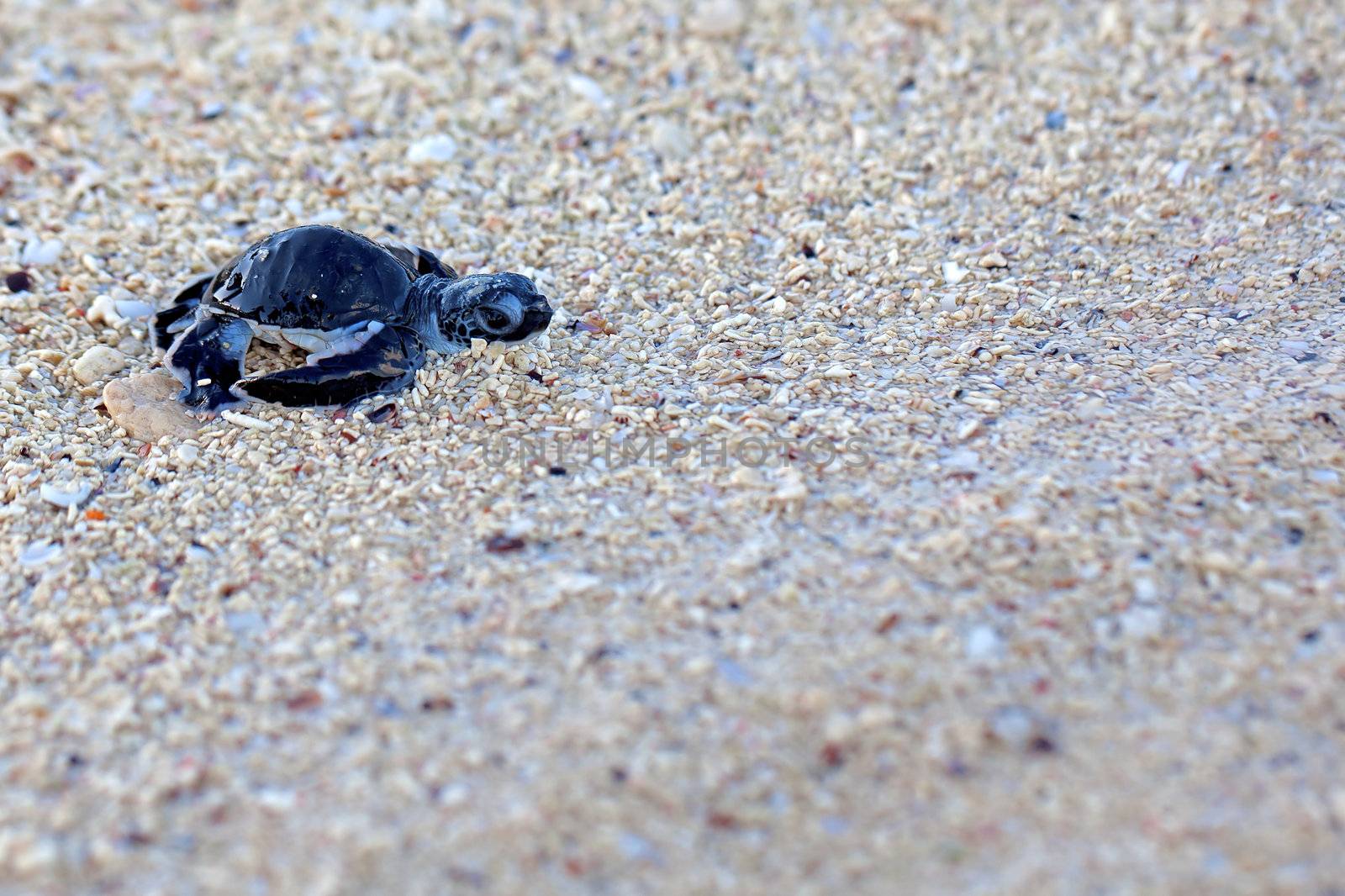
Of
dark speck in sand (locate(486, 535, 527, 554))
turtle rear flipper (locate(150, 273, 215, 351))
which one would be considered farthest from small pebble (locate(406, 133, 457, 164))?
dark speck in sand (locate(486, 535, 527, 554))

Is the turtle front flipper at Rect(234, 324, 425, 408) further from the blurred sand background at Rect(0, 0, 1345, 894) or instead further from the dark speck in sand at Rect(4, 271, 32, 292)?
the dark speck in sand at Rect(4, 271, 32, 292)

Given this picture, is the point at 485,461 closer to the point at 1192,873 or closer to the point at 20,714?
the point at 20,714

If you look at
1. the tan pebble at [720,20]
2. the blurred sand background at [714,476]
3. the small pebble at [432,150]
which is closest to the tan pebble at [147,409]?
the blurred sand background at [714,476]

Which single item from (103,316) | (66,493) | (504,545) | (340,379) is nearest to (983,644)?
(504,545)

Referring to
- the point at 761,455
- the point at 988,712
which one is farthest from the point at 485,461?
the point at 988,712

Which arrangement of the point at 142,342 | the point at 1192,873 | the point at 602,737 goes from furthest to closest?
the point at 142,342 → the point at 602,737 → the point at 1192,873

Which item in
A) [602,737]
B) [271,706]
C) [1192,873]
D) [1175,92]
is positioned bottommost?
[271,706]
